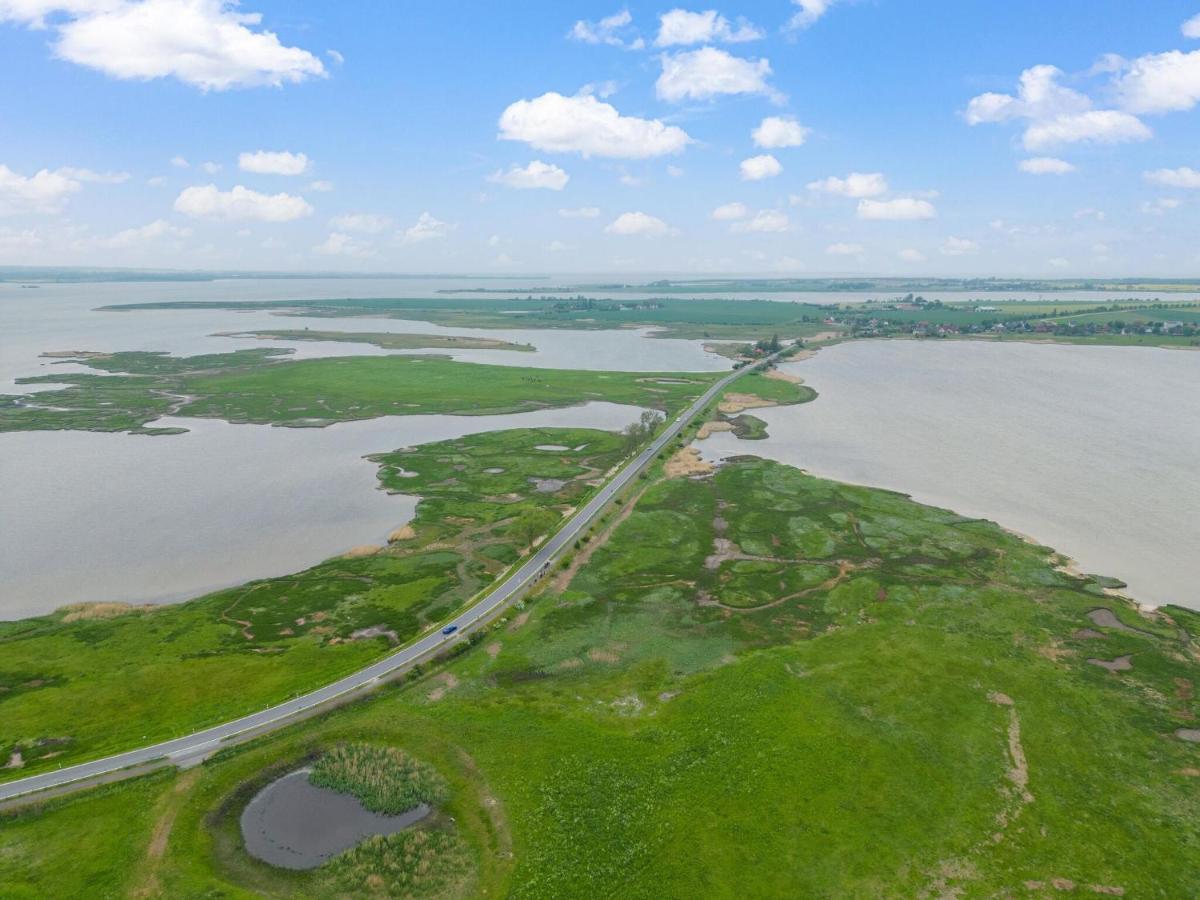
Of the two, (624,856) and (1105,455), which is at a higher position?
(1105,455)

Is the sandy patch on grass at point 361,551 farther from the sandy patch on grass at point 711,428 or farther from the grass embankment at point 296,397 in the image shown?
the grass embankment at point 296,397

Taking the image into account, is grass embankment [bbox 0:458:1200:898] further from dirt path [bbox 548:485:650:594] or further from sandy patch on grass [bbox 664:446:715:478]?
sandy patch on grass [bbox 664:446:715:478]

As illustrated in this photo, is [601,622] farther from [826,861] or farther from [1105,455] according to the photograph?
[1105,455]

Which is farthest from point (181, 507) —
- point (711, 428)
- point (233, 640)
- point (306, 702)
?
point (711, 428)

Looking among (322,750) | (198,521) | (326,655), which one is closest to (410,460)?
(198,521)

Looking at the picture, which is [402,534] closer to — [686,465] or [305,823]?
[305,823]

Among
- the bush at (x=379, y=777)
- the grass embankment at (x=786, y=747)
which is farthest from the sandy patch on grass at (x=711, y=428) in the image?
the bush at (x=379, y=777)

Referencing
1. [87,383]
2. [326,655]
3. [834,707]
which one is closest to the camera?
[834,707]
